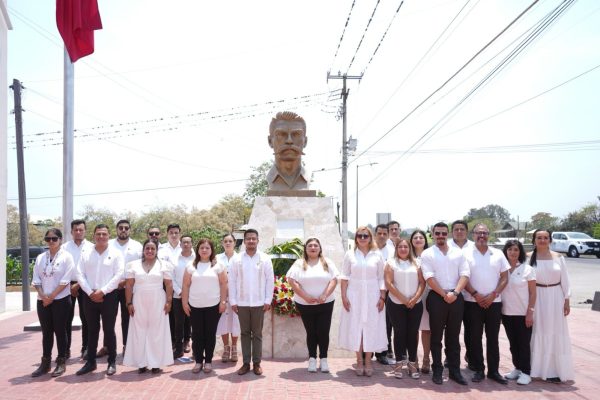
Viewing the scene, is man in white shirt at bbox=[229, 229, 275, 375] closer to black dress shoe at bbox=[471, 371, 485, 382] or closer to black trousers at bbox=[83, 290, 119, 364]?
black trousers at bbox=[83, 290, 119, 364]

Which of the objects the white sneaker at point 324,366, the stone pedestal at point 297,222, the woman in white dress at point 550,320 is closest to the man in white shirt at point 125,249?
the stone pedestal at point 297,222

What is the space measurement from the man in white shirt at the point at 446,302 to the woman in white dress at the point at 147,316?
3075 mm

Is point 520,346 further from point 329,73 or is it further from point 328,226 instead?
point 329,73

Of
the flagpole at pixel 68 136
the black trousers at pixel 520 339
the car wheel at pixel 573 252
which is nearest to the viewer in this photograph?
the black trousers at pixel 520 339

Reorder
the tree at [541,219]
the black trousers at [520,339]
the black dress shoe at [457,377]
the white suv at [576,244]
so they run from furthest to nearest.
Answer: the tree at [541,219] → the white suv at [576,244] → the black trousers at [520,339] → the black dress shoe at [457,377]

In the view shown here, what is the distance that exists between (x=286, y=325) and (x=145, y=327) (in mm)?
1924

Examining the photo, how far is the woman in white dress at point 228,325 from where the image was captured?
6.52 metres

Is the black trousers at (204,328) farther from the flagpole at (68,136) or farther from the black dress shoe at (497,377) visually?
the flagpole at (68,136)

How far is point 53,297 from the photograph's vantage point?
5.80 m

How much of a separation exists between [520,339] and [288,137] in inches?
193

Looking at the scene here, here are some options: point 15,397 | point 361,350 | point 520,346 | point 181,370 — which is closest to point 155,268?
point 181,370

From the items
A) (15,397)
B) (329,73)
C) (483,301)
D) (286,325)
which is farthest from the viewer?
(329,73)

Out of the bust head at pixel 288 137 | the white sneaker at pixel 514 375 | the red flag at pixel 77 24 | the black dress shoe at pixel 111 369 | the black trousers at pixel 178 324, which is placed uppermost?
the red flag at pixel 77 24

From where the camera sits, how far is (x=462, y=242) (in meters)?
6.01
